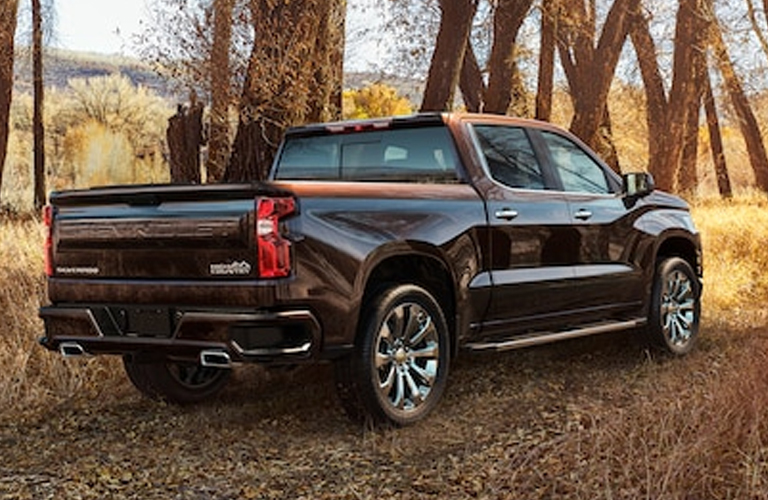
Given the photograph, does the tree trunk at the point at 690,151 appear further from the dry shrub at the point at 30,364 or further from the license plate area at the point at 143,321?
the license plate area at the point at 143,321

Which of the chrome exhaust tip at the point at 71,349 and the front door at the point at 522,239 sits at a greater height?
the front door at the point at 522,239

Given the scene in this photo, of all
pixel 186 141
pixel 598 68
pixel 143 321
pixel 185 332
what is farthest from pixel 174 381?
pixel 598 68

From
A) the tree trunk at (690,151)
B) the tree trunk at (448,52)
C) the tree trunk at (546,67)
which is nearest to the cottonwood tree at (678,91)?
the tree trunk at (546,67)

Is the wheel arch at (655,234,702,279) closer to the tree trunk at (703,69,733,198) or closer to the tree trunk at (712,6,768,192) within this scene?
the tree trunk at (712,6,768,192)

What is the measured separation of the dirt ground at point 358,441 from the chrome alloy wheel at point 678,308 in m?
0.33

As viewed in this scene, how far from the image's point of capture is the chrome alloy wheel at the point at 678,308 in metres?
8.45

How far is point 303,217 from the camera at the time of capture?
5520 millimetres

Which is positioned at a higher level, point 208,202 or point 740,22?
point 740,22

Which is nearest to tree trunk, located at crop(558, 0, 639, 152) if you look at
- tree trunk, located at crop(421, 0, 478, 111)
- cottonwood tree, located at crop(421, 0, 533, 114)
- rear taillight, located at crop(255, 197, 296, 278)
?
cottonwood tree, located at crop(421, 0, 533, 114)

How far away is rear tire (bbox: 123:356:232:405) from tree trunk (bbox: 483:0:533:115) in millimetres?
9504

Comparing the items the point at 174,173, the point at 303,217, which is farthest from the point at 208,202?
the point at 174,173

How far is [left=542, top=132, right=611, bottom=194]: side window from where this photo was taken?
7762mm

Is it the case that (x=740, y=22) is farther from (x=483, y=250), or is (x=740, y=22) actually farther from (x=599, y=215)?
(x=483, y=250)

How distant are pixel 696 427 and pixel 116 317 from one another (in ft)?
10.0
